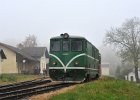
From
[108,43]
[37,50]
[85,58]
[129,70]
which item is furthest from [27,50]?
[85,58]

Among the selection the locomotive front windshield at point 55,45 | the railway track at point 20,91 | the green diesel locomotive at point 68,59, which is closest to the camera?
the railway track at point 20,91

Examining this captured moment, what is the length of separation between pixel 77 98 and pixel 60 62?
9217 millimetres

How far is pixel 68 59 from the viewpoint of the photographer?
80.7 feet

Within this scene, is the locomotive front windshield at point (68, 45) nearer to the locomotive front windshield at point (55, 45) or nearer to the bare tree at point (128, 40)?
the locomotive front windshield at point (55, 45)

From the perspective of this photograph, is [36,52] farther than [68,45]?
Yes

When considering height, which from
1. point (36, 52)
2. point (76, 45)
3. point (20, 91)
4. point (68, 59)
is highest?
point (36, 52)

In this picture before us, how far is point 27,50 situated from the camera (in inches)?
3501

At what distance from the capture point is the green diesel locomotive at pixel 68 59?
2444 cm

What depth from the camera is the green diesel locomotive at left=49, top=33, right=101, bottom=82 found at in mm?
24438

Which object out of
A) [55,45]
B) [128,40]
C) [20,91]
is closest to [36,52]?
[128,40]

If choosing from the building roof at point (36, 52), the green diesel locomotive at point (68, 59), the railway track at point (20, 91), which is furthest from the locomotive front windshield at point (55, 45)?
the building roof at point (36, 52)

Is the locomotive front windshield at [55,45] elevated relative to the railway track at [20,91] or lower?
elevated

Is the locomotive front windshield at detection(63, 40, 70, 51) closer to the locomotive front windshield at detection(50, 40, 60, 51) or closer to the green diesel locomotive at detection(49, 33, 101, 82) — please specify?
the green diesel locomotive at detection(49, 33, 101, 82)

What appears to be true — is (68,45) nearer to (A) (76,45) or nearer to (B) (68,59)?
(A) (76,45)
